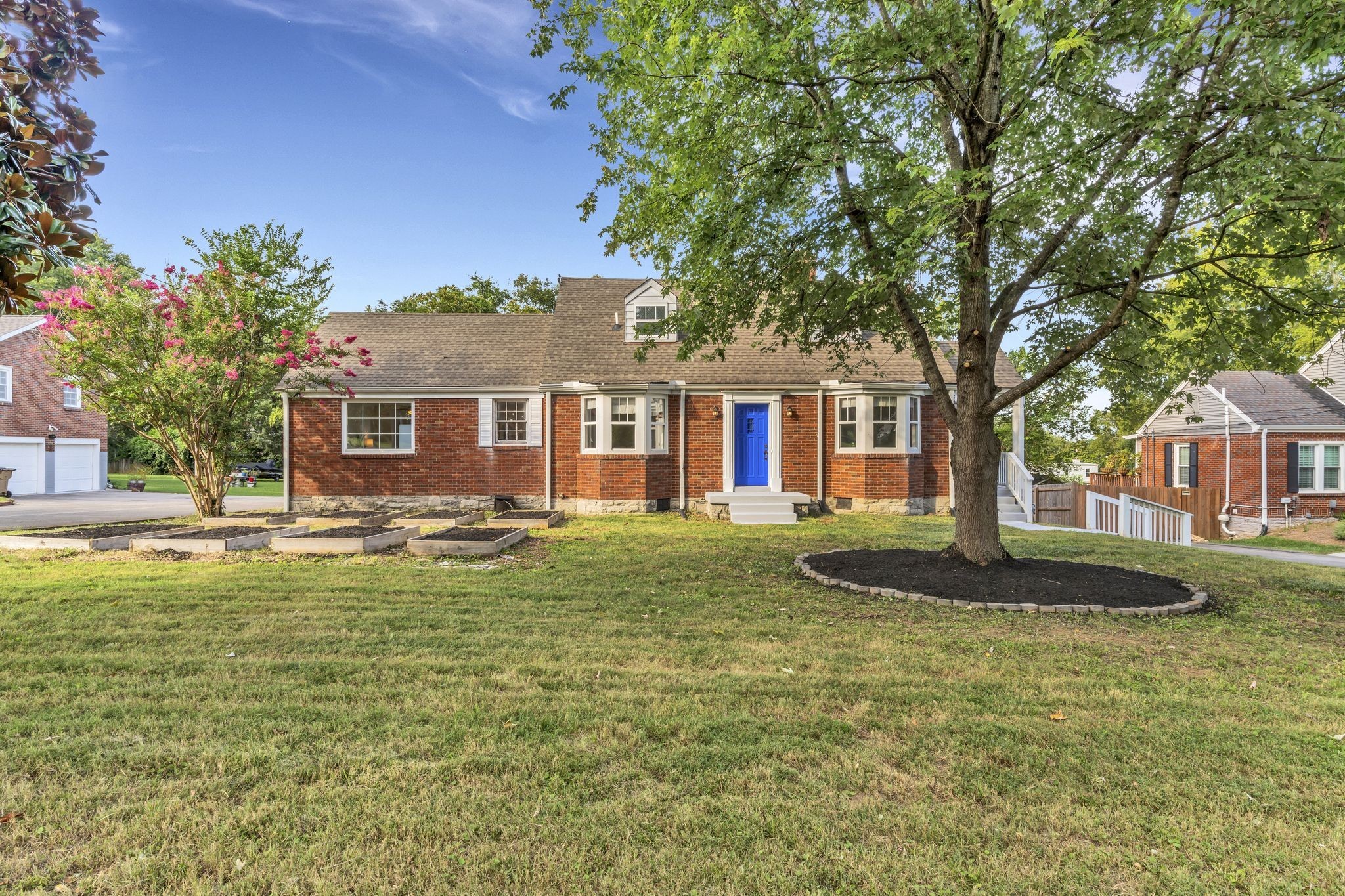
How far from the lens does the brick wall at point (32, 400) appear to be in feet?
76.2

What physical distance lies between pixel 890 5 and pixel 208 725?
8.27 metres

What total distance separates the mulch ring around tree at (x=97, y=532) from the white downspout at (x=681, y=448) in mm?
10211

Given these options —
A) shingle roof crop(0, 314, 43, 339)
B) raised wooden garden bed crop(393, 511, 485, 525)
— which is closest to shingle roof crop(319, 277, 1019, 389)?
raised wooden garden bed crop(393, 511, 485, 525)

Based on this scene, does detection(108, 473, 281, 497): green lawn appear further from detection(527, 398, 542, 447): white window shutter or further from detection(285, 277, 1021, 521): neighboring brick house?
detection(527, 398, 542, 447): white window shutter

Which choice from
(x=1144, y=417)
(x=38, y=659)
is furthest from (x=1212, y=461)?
(x=38, y=659)

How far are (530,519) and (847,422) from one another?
26.6ft

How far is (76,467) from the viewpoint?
25656 millimetres

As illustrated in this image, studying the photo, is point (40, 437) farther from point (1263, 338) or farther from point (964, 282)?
point (1263, 338)

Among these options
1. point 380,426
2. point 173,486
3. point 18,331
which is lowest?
point 173,486

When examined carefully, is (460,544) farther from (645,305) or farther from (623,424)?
(645,305)

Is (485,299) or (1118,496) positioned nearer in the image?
(1118,496)

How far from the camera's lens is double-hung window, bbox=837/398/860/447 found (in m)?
15.7

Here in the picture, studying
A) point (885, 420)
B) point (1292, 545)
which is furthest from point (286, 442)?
point (1292, 545)

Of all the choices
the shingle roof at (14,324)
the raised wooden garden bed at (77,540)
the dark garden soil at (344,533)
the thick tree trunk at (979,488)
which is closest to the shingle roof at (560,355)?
the dark garden soil at (344,533)
